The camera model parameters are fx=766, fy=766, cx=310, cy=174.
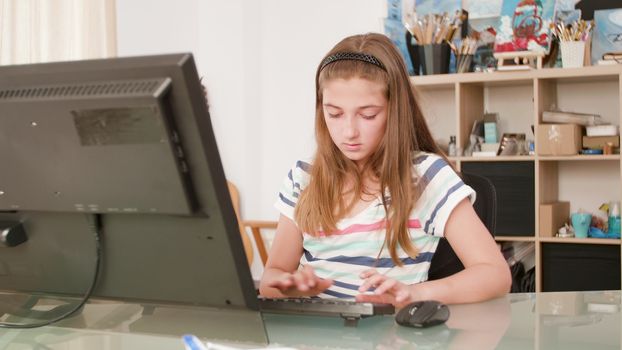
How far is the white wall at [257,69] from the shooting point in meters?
3.95

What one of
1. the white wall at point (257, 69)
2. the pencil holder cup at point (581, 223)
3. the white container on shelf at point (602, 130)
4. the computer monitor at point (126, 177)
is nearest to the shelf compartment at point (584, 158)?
the white container on shelf at point (602, 130)

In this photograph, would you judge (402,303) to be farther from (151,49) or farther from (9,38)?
(151,49)

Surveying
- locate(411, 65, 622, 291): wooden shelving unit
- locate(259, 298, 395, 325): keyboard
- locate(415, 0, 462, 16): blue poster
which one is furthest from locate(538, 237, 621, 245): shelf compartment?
locate(259, 298, 395, 325): keyboard

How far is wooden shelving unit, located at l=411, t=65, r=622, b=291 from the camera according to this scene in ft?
10.6

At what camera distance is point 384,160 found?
1.56 metres

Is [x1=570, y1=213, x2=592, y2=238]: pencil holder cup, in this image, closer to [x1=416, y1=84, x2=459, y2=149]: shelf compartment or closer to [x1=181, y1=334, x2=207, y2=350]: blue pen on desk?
[x1=416, y1=84, x2=459, y2=149]: shelf compartment

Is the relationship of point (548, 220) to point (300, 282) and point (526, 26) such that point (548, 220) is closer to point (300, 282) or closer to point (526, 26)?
point (526, 26)

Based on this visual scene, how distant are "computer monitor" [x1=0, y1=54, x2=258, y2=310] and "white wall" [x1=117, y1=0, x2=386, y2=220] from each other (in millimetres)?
3023

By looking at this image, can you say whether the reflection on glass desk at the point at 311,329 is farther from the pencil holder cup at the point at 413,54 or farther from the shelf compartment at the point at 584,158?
the pencil holder cup at the point at 413,54

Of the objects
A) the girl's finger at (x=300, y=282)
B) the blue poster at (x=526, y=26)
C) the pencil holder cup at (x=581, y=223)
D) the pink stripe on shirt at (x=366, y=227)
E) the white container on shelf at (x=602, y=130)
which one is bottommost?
the pencil holder cup at (x=581, y=223)

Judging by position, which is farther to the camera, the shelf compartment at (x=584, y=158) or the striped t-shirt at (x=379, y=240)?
the shelf compartment at (x=584, y=158)

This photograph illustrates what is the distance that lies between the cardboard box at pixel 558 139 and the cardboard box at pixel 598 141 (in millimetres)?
38

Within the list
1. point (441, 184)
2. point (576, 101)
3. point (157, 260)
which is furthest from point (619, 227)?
point (157, 260)

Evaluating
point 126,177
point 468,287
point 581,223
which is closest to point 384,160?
point 468,287
